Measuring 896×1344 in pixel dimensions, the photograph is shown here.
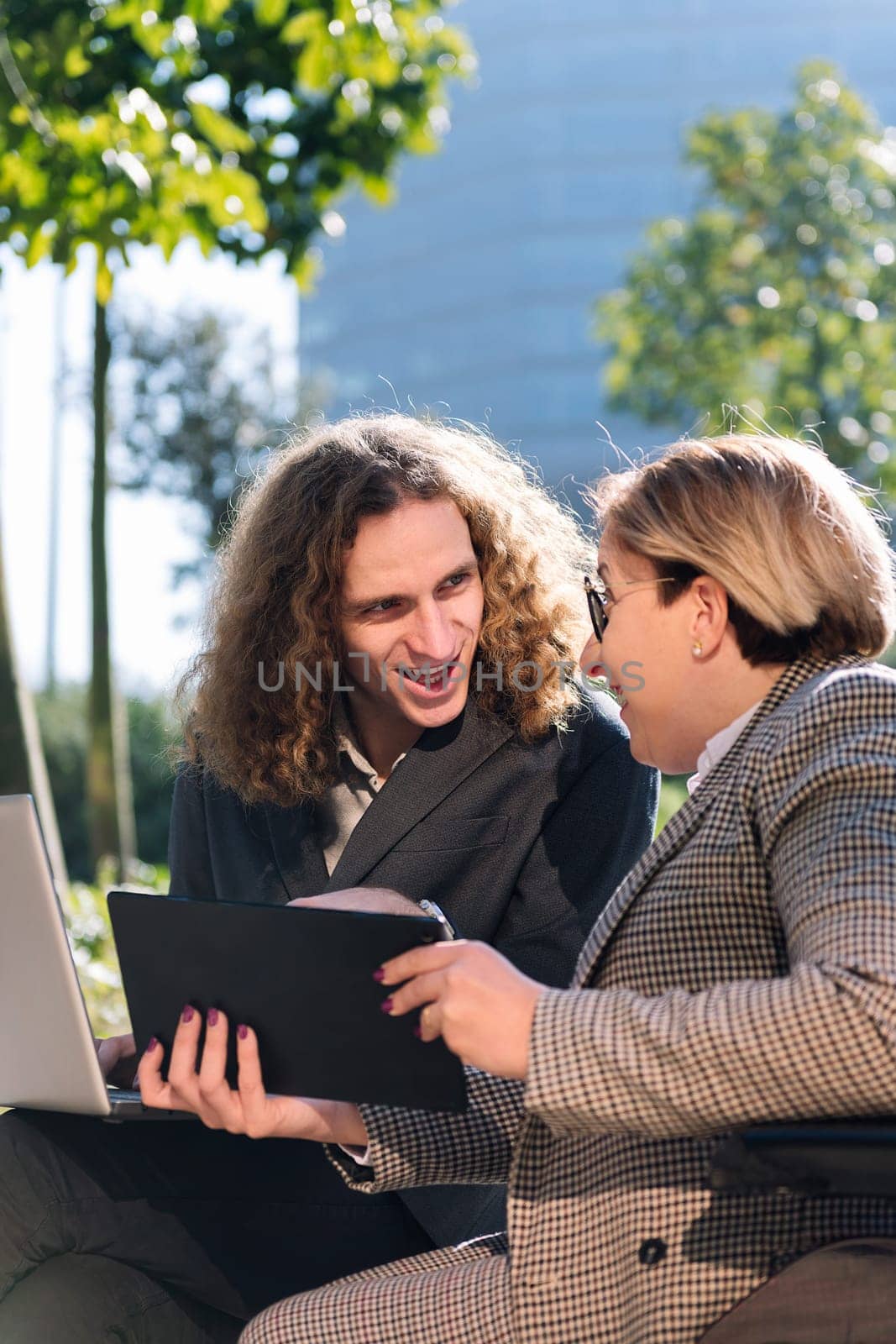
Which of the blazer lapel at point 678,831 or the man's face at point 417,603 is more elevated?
the man's face at point 417,603

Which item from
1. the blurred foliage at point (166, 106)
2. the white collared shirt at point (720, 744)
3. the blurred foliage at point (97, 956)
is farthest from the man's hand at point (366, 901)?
the blurred foliage at point (166, 106)

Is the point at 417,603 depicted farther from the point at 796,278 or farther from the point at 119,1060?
the point at 796,278

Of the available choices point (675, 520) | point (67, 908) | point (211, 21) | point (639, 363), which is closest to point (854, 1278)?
point (675, 520)

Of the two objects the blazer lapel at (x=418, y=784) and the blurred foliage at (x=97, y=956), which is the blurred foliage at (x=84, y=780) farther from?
the blazer lapel at (x=418, y=784)

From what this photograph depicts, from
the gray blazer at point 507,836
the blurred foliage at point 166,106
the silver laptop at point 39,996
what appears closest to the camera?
the silver laptop at point 39,996

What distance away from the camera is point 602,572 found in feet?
6.57

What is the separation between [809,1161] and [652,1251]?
290mm

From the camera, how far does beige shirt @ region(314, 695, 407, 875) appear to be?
288cm

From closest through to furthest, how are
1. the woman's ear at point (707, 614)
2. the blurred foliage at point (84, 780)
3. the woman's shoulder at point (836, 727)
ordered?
1. the woman's shoulder at point (836, 727)
2. the woman's ear at point (707, 614)
3. the blurred foliage at point (84, 780)

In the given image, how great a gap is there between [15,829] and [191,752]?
44.8 inches

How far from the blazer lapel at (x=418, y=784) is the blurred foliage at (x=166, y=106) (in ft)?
10.1

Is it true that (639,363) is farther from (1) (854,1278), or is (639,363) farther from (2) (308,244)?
(1) (854,1278)

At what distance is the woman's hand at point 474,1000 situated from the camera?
1.56m

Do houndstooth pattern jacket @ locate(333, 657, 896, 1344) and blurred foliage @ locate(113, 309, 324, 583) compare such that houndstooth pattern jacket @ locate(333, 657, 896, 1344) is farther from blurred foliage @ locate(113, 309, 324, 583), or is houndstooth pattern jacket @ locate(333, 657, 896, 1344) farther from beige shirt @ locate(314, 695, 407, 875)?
blurred foliage @ locate(113, 309, 324, 583)
